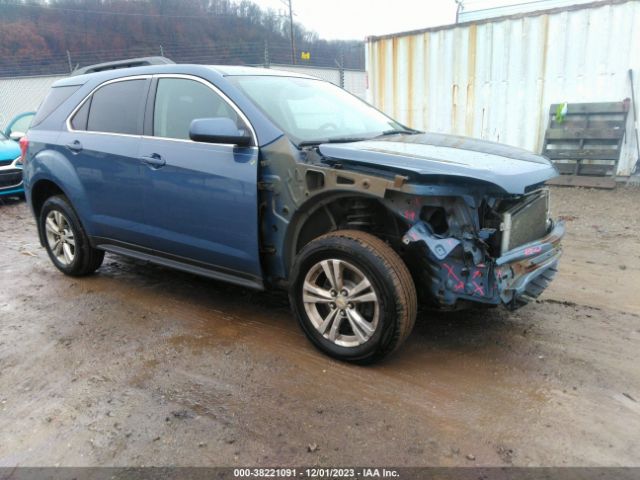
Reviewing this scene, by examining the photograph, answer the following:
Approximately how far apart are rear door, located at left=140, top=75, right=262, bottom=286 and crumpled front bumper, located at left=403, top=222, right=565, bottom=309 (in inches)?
45.6

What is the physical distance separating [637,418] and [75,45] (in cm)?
3631

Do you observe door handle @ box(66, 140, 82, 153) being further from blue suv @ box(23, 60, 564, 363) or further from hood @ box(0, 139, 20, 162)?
hood @ box(0, 139, 20, 162)

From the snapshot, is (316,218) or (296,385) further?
(316,218)

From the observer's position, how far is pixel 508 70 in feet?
28.4

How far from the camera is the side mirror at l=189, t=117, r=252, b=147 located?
10.5 ft

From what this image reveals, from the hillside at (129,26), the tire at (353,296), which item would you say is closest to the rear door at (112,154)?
the tire at (353,296)

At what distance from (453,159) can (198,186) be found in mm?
1731

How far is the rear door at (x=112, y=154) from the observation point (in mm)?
3961

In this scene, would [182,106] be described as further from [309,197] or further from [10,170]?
[10,170]

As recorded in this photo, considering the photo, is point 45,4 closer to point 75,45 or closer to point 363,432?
point 75,45

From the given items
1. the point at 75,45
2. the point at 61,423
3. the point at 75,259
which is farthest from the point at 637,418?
the point at 75,45

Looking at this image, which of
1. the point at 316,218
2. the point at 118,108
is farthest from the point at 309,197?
the point at 118,108

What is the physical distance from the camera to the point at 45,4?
3103cm

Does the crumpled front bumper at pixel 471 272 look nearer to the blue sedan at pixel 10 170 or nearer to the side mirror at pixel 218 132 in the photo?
the side mirror at pixel 218 132
